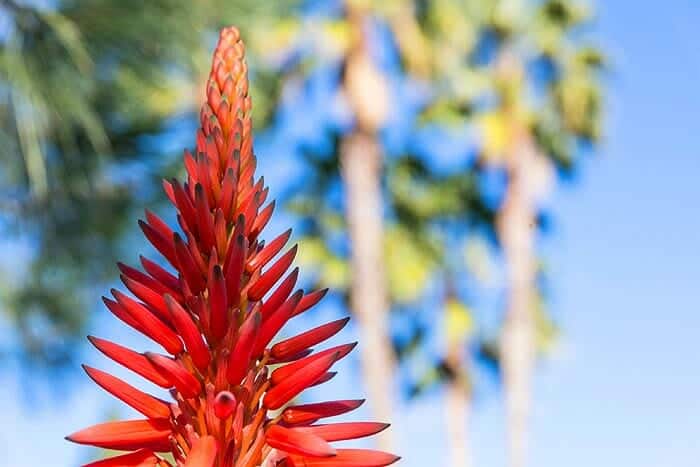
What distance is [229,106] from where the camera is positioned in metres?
1.08

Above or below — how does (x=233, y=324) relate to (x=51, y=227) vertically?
below

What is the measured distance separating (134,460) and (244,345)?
0.48 feet

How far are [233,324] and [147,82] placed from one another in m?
6.22

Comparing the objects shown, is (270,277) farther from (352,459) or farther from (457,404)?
(457,404)

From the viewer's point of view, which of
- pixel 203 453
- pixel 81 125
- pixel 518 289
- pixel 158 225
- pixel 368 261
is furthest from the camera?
pixel 518 289

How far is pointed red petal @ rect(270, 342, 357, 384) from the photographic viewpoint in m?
1.01

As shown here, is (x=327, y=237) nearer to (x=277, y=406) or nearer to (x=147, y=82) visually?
(x=147, y=82)

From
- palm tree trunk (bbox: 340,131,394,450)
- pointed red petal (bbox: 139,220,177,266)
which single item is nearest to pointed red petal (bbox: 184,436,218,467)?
pointed red petal (bbox: 139,220,177,266)

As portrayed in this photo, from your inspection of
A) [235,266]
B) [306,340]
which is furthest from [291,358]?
[235,266]

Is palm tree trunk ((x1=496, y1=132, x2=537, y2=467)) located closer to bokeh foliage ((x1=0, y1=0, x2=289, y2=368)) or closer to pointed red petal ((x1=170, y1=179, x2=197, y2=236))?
bokeh foliage ((x1=0, y1=0, x2=289, y2=368))

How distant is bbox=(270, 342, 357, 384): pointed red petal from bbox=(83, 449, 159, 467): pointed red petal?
0.15 metres

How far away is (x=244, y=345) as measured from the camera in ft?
3.14

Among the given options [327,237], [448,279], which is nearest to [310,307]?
[327,237]

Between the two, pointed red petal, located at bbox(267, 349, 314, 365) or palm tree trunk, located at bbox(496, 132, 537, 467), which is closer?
pointed red petal, located at bbox(267, 349, 314, 365)
